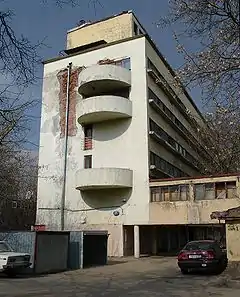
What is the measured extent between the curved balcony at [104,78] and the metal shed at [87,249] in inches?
576

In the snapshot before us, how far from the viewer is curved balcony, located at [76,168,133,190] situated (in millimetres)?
34375

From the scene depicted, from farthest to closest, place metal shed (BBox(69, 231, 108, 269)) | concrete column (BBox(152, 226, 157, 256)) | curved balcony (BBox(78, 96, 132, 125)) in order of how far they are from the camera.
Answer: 1. concrete column (BBox(152, 226, 157, 256))
2. curved balcony (BBox(78, 96, 132, 125))
3. metal shed (BBox(69, 231, 108, 269))

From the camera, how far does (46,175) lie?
3962 centimetres

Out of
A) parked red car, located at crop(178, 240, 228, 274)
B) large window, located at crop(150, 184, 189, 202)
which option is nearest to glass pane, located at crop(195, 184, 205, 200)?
large window, located at crop(150, 184, 189, 202)

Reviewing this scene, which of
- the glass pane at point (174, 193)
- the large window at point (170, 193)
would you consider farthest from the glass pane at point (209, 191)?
the glass pane at point (174, 193)

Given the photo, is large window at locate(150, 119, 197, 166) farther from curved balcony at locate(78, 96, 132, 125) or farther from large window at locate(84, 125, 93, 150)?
large window at locate(84, 125, 93, 150)

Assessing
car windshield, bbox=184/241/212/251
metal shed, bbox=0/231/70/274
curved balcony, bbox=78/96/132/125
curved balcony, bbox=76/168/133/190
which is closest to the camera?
car windshield, bbox=184/241/212/251

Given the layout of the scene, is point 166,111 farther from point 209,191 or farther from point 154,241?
point 209,191

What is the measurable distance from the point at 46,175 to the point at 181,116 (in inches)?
757

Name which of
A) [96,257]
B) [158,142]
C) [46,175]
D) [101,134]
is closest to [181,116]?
[158,142]

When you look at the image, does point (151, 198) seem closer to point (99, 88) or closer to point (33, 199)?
point (99, 88)

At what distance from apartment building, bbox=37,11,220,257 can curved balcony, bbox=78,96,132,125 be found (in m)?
0.08

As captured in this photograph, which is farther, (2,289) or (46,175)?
(46,175)

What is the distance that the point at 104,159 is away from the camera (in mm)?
37094
